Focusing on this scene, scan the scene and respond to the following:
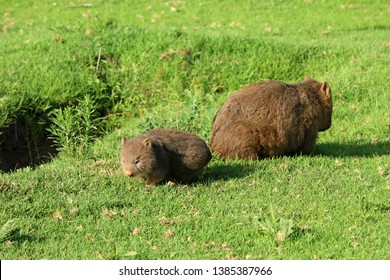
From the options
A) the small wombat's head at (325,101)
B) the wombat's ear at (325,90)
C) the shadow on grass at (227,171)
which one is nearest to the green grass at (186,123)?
the shadow on grass at (227,171)

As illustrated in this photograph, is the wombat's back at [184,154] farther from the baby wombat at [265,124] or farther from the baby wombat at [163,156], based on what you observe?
→ the baby wombat at [265,124]

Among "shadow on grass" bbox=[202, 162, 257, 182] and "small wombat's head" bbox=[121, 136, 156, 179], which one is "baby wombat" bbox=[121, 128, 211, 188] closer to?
"small wombat's head" bbox=[121, 136, 156, 179]

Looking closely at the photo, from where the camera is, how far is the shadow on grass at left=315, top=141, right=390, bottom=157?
890 centimetres

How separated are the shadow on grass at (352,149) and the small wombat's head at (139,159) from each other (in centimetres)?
247

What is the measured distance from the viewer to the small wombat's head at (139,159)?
287 inches

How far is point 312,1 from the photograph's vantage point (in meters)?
16.4

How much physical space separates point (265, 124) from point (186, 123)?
1.64 m

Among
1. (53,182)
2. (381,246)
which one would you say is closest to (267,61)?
(53,182)

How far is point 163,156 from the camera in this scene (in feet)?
24.5

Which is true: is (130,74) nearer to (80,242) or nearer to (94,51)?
(94,51)

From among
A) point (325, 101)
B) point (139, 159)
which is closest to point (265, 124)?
point (325, 101)

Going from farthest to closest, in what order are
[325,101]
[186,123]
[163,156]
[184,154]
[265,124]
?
[186,123], [325,101], [265,124], [184,154], [163,156]

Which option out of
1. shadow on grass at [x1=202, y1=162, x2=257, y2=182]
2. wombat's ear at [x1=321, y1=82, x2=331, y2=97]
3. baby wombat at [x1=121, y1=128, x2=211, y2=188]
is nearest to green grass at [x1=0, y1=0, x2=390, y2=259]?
shadow on grass at [x1=202, y1=162, x2=257, y2=182]

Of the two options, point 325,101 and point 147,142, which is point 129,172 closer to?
point 147,142
